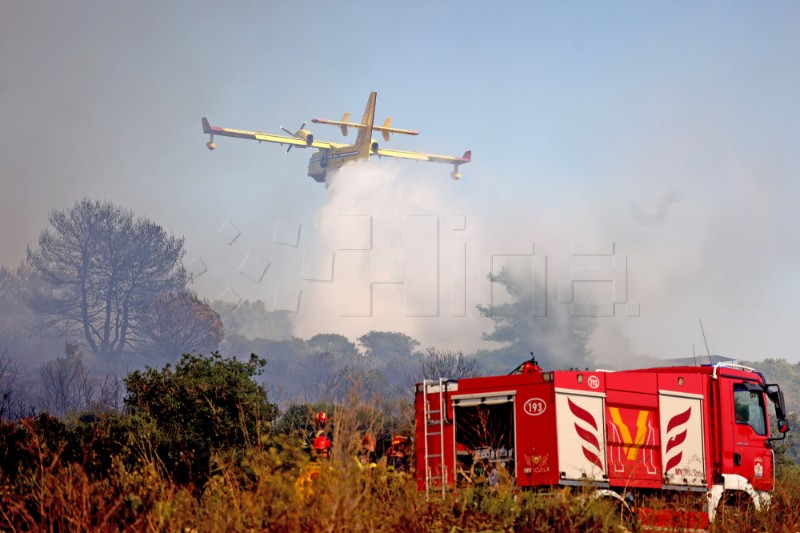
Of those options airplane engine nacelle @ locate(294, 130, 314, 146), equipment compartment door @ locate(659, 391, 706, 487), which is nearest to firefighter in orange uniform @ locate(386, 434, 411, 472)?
equipment compartment door @ locate(659, 391, 706, 487)

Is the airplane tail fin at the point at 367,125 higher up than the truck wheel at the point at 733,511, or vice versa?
the airplane tail fin at the point at 367,125

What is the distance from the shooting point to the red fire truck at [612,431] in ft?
56.4

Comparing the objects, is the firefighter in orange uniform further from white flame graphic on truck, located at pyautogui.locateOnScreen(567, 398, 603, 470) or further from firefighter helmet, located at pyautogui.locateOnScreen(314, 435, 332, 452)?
white flame graphic on truck, located at pyautogui.locateOnScreen(567, 398, 603, 470)

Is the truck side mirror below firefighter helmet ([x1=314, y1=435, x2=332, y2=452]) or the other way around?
the other way around

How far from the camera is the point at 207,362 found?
Answer: 43.3 meters

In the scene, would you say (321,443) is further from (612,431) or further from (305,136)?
(305,136)

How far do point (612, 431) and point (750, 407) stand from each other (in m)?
3.78

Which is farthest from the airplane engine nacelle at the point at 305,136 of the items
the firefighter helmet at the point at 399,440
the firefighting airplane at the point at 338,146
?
the firefighter helmet at the point at 399,440

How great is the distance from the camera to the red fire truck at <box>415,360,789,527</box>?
1719cm

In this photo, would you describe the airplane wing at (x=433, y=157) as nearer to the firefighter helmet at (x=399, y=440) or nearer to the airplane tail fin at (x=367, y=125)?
the airplane tail fin at (x=367, y=125)

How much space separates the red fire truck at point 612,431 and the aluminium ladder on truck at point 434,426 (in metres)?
0.02

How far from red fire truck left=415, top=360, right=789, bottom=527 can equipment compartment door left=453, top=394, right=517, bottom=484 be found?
21mm

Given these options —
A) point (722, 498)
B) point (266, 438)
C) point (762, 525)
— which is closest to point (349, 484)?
point (266, 438)

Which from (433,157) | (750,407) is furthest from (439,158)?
(750,407)
